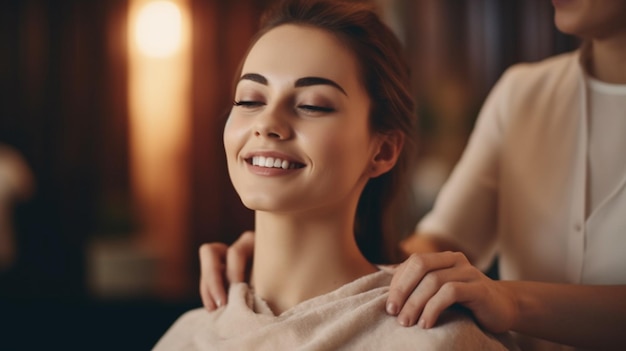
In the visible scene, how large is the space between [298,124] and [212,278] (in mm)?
372

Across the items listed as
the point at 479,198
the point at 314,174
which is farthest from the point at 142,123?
the point at 314,174

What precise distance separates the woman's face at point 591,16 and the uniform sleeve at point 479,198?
1.06 ft

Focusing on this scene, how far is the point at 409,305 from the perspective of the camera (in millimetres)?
976

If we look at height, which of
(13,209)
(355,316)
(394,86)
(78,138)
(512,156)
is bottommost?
(13,209)

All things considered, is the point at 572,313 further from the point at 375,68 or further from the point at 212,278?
the point at 212,278

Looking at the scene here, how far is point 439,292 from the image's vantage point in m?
0.95

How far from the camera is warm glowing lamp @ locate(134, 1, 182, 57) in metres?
4.36

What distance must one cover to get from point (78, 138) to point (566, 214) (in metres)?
3.67

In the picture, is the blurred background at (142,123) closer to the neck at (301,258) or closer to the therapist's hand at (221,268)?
the therapist's hand at (221,268)

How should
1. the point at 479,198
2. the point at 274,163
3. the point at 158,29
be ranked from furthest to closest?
the point at 158,29 < the point at 479,198 < the point at 274,163

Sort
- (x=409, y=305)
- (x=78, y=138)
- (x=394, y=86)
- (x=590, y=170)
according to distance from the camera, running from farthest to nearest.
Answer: (x=78, y=138) → (x=590, y=170) → (x=394, y=86) → (x=409, y=305)

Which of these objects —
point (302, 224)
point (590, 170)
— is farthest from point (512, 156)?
point (302, 224)

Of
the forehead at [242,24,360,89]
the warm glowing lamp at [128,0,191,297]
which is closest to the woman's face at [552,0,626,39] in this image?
the forehead at [242,24,360,89]

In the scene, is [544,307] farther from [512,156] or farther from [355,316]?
[512,156]
